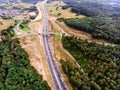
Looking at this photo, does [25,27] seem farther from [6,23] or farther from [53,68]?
[53,68]

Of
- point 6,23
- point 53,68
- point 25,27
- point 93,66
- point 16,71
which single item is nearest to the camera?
point 16,71

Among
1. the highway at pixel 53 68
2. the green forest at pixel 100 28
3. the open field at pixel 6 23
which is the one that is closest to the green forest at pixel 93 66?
the highway at pixel 53 68

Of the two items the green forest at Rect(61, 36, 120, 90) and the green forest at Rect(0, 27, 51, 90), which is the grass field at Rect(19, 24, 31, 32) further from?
the green forest at Rect(61, 36, 120, 90)

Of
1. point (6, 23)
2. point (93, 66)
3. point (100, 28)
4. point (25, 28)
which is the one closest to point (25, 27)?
point (25, 28)

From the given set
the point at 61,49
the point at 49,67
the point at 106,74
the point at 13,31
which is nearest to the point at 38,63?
the point at 49,67

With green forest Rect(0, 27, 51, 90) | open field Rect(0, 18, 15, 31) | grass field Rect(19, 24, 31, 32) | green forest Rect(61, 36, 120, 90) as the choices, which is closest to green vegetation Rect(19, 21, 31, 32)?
grass field Rect(19, 24, 31, 32)

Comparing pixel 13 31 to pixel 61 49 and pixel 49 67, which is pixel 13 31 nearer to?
pixel 61 49

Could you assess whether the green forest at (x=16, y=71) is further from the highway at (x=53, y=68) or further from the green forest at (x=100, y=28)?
the green forest at (x=100, y=28)
